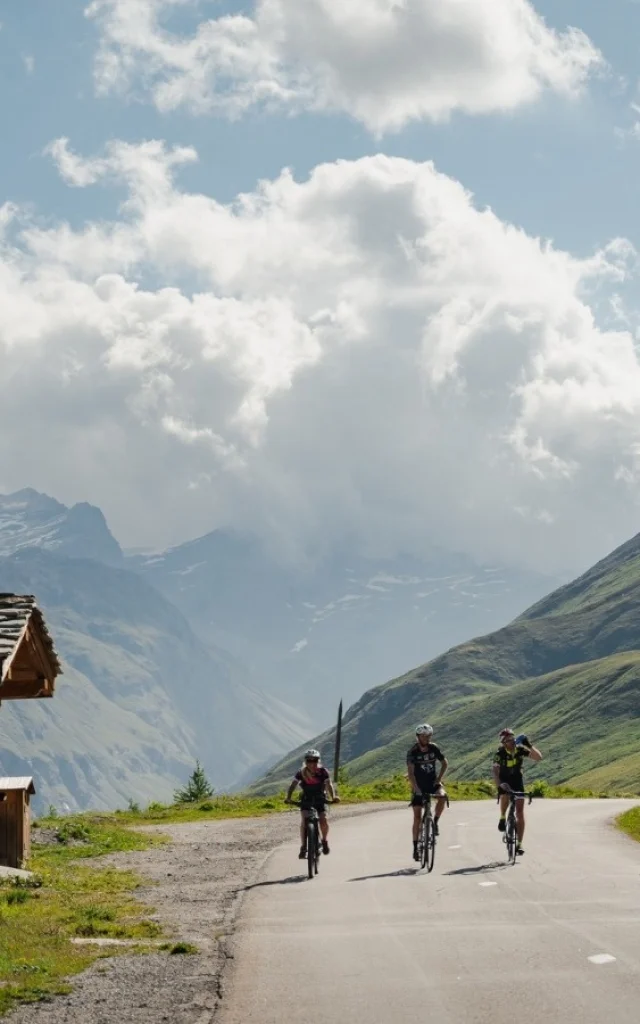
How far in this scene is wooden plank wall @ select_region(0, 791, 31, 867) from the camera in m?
25.0

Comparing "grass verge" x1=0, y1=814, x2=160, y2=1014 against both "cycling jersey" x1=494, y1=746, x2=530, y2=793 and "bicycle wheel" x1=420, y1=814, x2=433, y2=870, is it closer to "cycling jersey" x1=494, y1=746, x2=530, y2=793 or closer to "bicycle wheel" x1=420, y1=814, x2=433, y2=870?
"bicycle wheel" x1=420, y1=814, x2=433, y2=870

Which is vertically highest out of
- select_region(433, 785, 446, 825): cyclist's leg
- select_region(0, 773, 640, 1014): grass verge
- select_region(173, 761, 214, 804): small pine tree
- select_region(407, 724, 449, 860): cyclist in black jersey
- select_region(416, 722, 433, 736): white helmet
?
select_region(416, 722, 433, 736): white helmet

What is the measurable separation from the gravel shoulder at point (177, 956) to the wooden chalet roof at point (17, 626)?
4.34m

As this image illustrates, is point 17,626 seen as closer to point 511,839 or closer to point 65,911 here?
point 65,911

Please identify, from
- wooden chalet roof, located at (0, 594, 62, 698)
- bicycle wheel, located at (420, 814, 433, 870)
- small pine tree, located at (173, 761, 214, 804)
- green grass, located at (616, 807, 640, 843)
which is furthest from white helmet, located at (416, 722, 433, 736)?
small pine tree, located at (173, 761, 214, 804)

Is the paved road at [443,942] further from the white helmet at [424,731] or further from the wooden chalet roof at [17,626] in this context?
the wooden chalet roof at [17,626]

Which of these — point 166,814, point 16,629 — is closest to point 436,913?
point 16,629

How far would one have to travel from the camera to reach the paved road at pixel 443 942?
11523 millimetres

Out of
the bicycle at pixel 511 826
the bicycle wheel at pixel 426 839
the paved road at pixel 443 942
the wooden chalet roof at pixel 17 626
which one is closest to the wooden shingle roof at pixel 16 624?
the wooden chalet roof at pixel 17 626

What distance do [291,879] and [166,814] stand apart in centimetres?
2895

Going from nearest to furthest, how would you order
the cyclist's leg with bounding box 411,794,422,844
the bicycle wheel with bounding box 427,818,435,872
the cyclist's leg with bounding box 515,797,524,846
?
the cyclist's leg with bounding box 411,794,422,844 < the bicycle wheel with bounding box 427,818,435,872 < the cyclist's leg with bounding box 515,797,524,846

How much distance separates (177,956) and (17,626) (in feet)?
18.6

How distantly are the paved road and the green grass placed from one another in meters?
8.28

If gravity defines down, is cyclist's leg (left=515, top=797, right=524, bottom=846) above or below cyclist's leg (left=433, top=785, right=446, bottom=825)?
below
